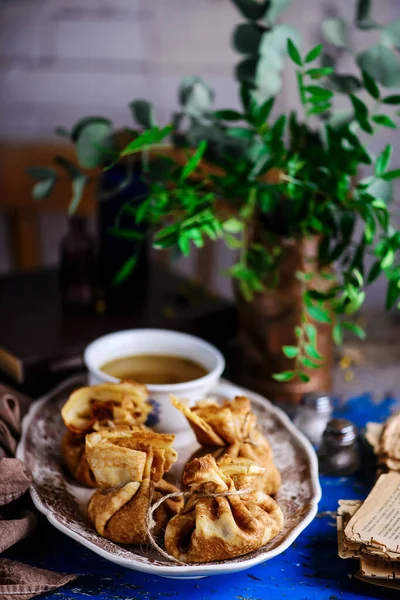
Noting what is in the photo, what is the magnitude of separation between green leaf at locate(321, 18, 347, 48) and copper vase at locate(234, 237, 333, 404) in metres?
0.27

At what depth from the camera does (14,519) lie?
0.74 m

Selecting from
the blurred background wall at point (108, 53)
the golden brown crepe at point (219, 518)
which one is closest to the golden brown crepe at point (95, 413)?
the golden brown crepe at point (219, 518)

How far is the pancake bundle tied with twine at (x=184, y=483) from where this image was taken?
665mm

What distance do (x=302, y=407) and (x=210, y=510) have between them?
Result: 31cm

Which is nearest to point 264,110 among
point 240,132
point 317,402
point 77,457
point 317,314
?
point 240,132

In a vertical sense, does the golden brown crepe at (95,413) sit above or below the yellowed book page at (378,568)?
above

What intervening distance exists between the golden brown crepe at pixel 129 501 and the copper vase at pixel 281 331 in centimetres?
33

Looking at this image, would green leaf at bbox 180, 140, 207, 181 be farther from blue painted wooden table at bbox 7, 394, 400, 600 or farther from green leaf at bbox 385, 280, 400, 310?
blue painted wooden table at bbox 7, 394, 400, 600

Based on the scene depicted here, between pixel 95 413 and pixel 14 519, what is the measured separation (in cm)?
14

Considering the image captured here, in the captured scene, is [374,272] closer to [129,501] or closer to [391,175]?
[391,175]

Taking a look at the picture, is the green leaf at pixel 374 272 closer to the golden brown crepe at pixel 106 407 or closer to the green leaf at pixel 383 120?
the green leaf at pixel 383 120

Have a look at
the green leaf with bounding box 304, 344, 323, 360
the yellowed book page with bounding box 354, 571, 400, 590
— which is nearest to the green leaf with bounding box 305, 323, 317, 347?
the green leaf with bounding box 304, 344, 323, 360

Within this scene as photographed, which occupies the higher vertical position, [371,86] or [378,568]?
[371,86]

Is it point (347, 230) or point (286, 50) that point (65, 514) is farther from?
point (286, 50)
